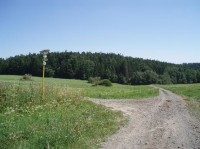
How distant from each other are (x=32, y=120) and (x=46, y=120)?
0.61 meters

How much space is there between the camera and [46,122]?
1241 cm

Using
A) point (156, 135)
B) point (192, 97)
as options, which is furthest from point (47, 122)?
point (192, 97)

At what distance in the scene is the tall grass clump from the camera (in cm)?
974

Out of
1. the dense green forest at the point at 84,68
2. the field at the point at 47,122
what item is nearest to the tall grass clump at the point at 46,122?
the field at the point at 47,122

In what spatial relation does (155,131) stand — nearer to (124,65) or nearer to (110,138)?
(110,138)

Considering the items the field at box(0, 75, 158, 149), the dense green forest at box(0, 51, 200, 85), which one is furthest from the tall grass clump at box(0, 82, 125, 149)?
the dense green forest at box(0, 51, 200, 85)

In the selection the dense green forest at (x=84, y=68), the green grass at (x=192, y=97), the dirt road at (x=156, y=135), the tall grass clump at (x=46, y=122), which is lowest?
the green grass at (x=192, y=97)

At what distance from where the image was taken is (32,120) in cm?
1251

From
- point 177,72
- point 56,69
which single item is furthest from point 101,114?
point 177,72

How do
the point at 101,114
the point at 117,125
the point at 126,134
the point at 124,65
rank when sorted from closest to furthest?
the point at 126,134
the point at 117,125
the point at 101,114
the point at 124,65

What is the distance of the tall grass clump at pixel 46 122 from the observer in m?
9.74

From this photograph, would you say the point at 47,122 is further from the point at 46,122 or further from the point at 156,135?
the point at 156,135

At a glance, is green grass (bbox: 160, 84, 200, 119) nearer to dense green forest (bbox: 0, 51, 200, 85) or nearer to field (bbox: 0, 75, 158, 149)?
field (bbox: 0, 75, 158, 149)

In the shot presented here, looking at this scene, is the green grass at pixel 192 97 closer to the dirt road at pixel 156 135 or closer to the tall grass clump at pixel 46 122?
the dirt road at pixel 156 135
